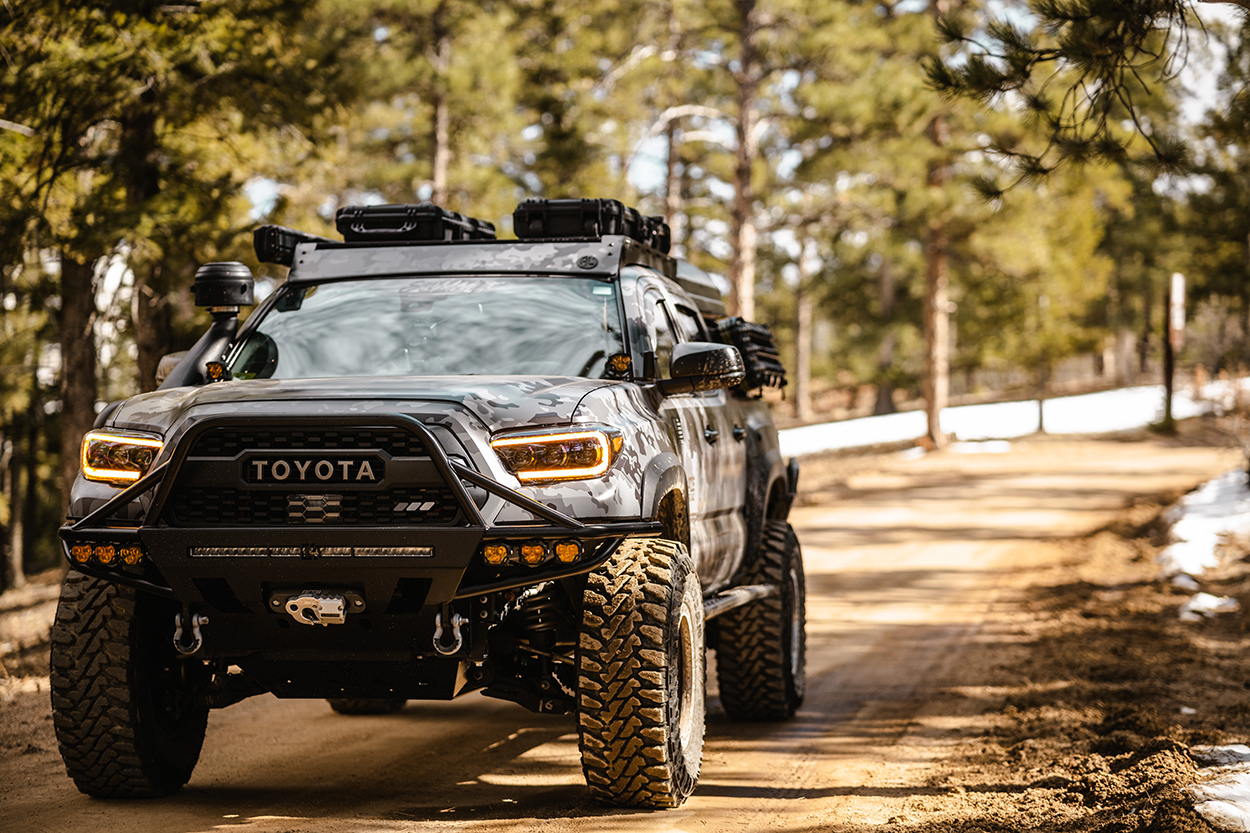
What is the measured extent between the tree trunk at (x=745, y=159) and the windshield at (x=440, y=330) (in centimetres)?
1894

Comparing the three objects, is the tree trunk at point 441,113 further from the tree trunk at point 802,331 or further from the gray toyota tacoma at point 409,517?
the gray toyota tacoma at point 409,517

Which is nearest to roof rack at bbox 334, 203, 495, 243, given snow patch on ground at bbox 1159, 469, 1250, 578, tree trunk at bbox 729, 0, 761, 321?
snow patch on ground at bbox 1159, 469, 1250, 578

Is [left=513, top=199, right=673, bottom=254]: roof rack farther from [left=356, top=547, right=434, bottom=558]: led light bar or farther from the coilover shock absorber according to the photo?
[left=356, top=547, right=434, bottom=558]: led light bar

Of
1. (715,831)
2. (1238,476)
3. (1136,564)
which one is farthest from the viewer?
(1238,476)

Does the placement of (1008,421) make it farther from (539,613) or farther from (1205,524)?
(539,613)

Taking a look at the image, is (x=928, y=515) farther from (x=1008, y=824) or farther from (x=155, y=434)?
(x=155, y=434)

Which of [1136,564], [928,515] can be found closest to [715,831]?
[1136,564]

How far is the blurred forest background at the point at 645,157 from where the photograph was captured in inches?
505

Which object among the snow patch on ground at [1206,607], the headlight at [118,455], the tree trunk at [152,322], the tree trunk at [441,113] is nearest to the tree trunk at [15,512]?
the tree trunk at [441,113]

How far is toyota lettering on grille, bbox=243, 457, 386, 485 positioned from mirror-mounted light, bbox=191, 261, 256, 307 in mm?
1966

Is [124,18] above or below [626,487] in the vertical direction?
above

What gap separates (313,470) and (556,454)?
2.98 feet

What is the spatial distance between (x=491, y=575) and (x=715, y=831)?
1.45 meters

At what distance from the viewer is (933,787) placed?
20.1 feet
